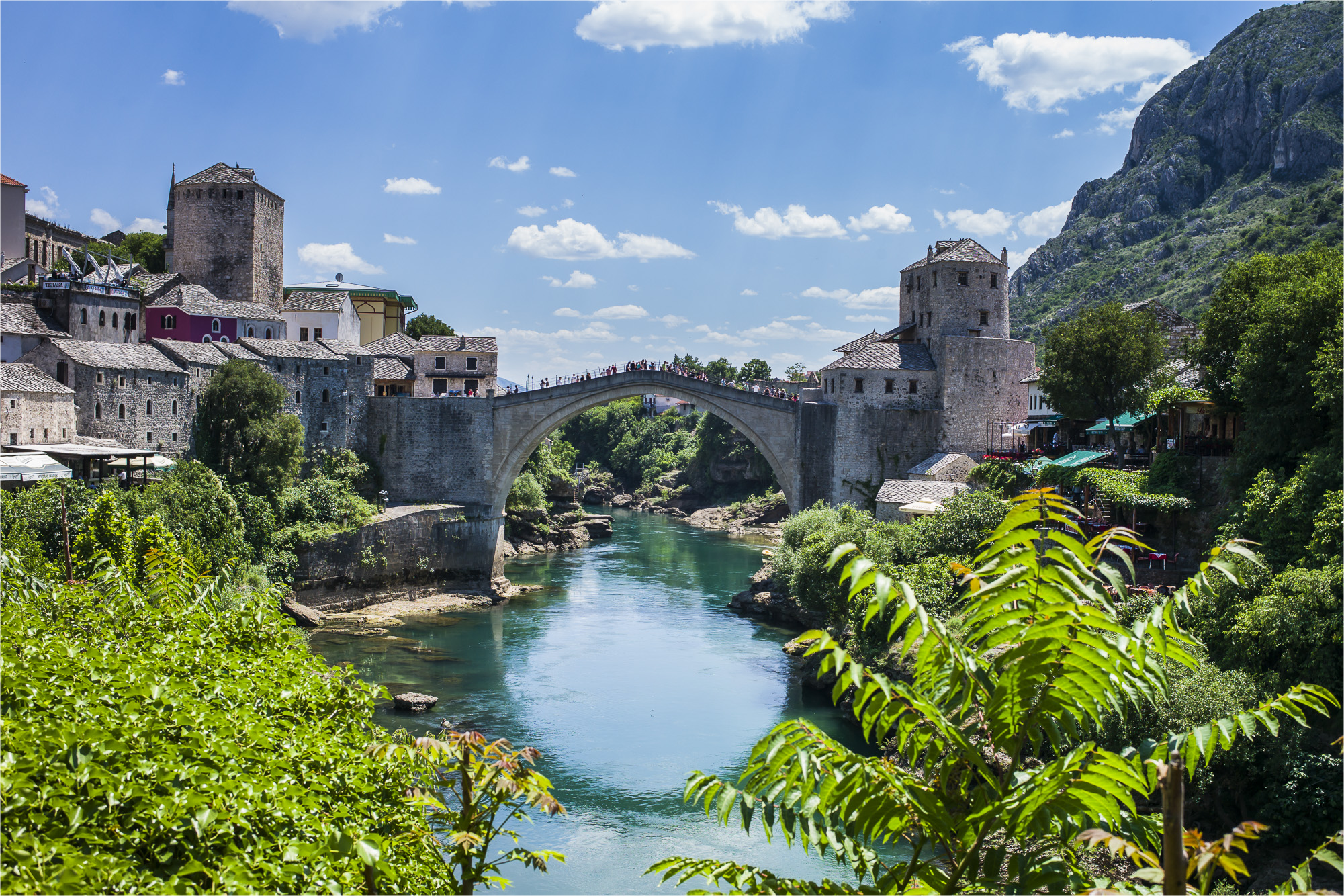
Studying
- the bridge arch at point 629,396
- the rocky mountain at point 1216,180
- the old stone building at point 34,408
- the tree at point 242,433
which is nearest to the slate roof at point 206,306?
the tree at point 242,433

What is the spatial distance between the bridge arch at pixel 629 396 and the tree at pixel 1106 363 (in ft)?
36.9

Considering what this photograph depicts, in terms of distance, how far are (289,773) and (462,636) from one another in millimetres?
24315

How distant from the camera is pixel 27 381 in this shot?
27.5 meters

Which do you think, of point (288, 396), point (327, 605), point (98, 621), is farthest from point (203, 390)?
point (98, 621)

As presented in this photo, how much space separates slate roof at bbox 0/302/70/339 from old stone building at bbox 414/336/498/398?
13873 millimetres

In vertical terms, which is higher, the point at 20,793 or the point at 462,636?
the point at 20,793

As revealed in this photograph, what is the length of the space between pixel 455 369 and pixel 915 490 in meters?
20.7

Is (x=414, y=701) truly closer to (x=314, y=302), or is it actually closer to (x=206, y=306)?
(x=206, y=306)

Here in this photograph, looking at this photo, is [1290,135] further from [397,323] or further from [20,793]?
[20,793]

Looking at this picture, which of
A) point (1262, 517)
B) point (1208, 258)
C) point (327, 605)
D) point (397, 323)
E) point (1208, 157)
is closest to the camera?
point (1262, 517)

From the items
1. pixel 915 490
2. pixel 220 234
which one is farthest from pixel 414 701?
pixel 220 234

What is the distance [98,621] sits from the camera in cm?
837

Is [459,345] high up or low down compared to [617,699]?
up

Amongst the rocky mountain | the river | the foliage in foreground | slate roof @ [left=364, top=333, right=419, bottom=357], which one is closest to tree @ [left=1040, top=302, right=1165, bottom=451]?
the river
